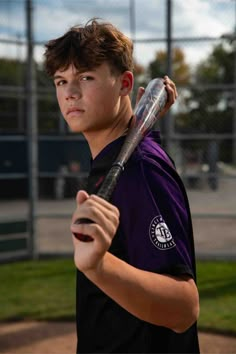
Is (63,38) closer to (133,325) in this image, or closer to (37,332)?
(133,325)

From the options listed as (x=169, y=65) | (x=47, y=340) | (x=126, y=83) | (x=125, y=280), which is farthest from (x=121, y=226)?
(x=169, y=65)

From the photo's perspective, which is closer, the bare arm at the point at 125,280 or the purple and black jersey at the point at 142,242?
the bare arm at the point at 125,280

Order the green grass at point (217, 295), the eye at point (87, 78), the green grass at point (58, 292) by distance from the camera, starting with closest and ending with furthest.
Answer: the eye at point (87, 78) → the green grass at point (217, 295) → the green grass at point (58, 292)

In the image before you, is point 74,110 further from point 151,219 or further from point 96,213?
point 96,213

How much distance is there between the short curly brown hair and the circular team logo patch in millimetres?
423

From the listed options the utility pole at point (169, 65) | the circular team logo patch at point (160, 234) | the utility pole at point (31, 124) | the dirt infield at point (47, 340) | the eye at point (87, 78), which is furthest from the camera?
the utility pole at point (31, 124)

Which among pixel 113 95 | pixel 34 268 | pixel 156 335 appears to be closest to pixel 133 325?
pixel 156 335

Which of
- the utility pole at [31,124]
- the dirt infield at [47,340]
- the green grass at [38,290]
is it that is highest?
the utility pole at [31,124]

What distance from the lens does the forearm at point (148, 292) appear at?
1254mm

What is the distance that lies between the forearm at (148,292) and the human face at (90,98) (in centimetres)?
42

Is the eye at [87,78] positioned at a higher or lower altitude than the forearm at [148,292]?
higher

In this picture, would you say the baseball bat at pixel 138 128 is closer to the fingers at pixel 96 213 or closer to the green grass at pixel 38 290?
the fingers at pixel 96 213

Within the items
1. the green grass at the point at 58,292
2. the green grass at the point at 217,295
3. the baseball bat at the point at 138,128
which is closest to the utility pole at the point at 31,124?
the green grass at the point at 58,292

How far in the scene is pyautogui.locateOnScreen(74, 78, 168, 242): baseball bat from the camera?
1.24 metres
